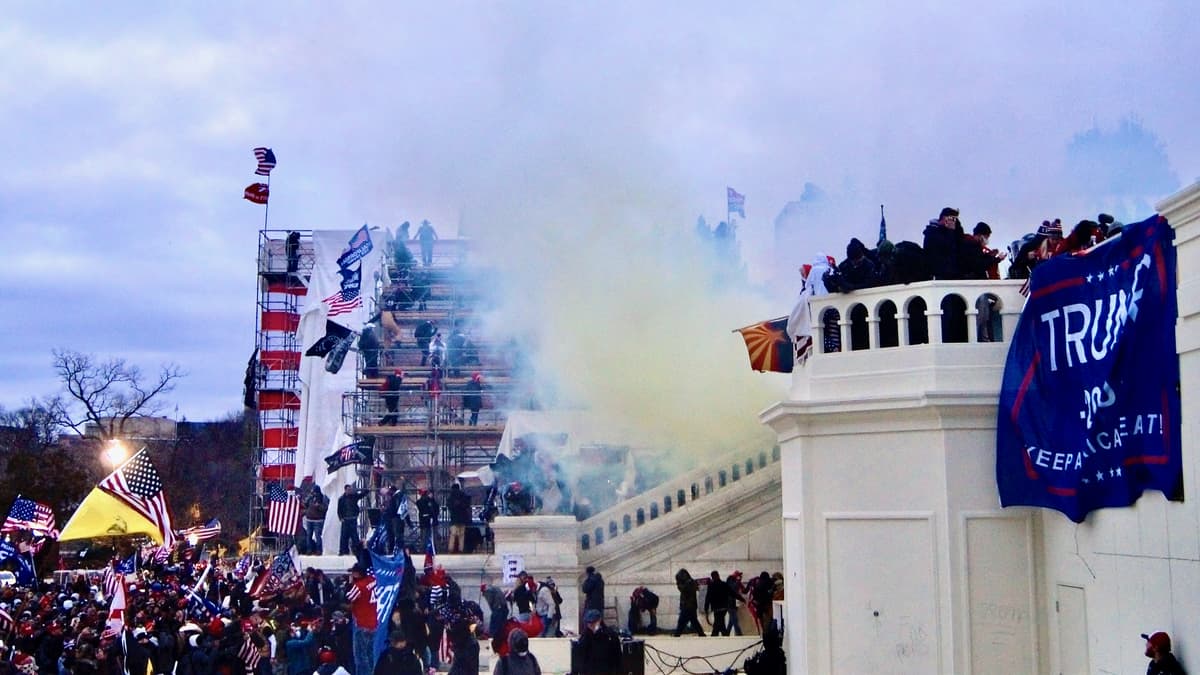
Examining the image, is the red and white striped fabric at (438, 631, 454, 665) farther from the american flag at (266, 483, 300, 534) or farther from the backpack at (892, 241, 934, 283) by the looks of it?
the american flag at (266, 483, 300, 534)

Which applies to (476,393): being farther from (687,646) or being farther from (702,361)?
(687,646)

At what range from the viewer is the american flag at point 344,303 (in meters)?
33.9

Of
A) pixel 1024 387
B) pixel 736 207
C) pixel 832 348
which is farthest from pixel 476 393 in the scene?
pixel 1024 387

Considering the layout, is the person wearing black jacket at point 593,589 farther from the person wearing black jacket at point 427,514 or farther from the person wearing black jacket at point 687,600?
the person wearing black jacket at point 427,514

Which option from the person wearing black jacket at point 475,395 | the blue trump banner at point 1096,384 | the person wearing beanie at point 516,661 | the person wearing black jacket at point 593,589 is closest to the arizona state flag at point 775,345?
the blue trump banner at point 1096,384

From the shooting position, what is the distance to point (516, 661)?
13117mm

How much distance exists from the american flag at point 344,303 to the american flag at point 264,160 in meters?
9.16

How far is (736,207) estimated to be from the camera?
32062 mm

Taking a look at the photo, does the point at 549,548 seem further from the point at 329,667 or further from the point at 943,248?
the point at 943,248

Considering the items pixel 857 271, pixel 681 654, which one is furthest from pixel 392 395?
pixel 857 271

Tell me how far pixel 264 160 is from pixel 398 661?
2933cm

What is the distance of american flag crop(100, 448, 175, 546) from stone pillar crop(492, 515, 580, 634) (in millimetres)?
5807

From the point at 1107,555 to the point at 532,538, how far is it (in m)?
12.1

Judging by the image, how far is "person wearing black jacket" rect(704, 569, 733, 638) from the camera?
19.7 meters
